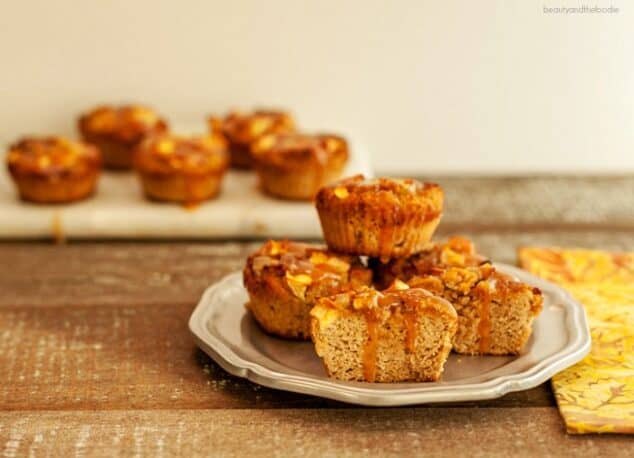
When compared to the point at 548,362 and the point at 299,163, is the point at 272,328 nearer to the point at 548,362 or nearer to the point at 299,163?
the point at 548,362

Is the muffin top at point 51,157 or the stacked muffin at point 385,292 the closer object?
the stacked muffin at point 385,292

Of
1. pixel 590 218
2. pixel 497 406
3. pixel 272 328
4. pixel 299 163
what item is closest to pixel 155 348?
pixel 272 328

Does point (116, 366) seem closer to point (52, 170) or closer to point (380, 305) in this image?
point (380, 305)

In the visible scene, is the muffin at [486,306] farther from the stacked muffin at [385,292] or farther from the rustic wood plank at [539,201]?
the rustic wood plank at [539,201]

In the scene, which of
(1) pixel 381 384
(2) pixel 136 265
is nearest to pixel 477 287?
(1) pixel 381 384

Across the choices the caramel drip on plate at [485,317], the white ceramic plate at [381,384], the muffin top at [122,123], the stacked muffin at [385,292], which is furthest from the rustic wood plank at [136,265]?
the caramel drip on plate at [485,317]

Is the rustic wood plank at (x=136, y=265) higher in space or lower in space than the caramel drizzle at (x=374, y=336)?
lower

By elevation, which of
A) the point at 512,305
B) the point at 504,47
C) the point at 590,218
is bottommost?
the point at 590,218
